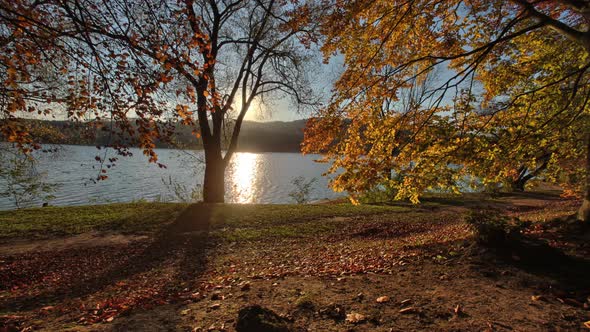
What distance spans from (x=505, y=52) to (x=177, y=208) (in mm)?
13963

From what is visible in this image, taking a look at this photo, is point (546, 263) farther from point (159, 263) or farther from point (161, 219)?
point (161, 219)

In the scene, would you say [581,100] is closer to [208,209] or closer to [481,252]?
[481,252]

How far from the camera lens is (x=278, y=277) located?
5.47 m

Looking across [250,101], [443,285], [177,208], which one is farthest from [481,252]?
[250,101]

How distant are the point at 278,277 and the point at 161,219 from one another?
362 inches

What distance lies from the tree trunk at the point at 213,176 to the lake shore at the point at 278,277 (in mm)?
5262

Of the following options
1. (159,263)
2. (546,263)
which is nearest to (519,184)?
(546,263)

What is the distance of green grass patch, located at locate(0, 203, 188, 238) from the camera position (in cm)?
1066

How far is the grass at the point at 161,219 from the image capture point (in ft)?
Answer: 35.9

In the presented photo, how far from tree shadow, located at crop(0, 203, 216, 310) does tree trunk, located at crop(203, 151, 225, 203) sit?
4.38 m

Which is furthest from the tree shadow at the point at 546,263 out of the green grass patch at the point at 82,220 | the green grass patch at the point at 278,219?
the green grass patch at the point at 82,220

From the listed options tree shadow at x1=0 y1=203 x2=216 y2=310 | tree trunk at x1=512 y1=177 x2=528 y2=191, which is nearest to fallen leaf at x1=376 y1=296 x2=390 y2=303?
tree shadow at x1=0 y1=203 x2=216 y2=310

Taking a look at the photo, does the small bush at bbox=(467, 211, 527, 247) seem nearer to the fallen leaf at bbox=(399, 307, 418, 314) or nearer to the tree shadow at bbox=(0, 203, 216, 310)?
the fallen leaf at bbox=(399, 307, 418, 314)

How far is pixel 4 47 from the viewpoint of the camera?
6.21 metres
